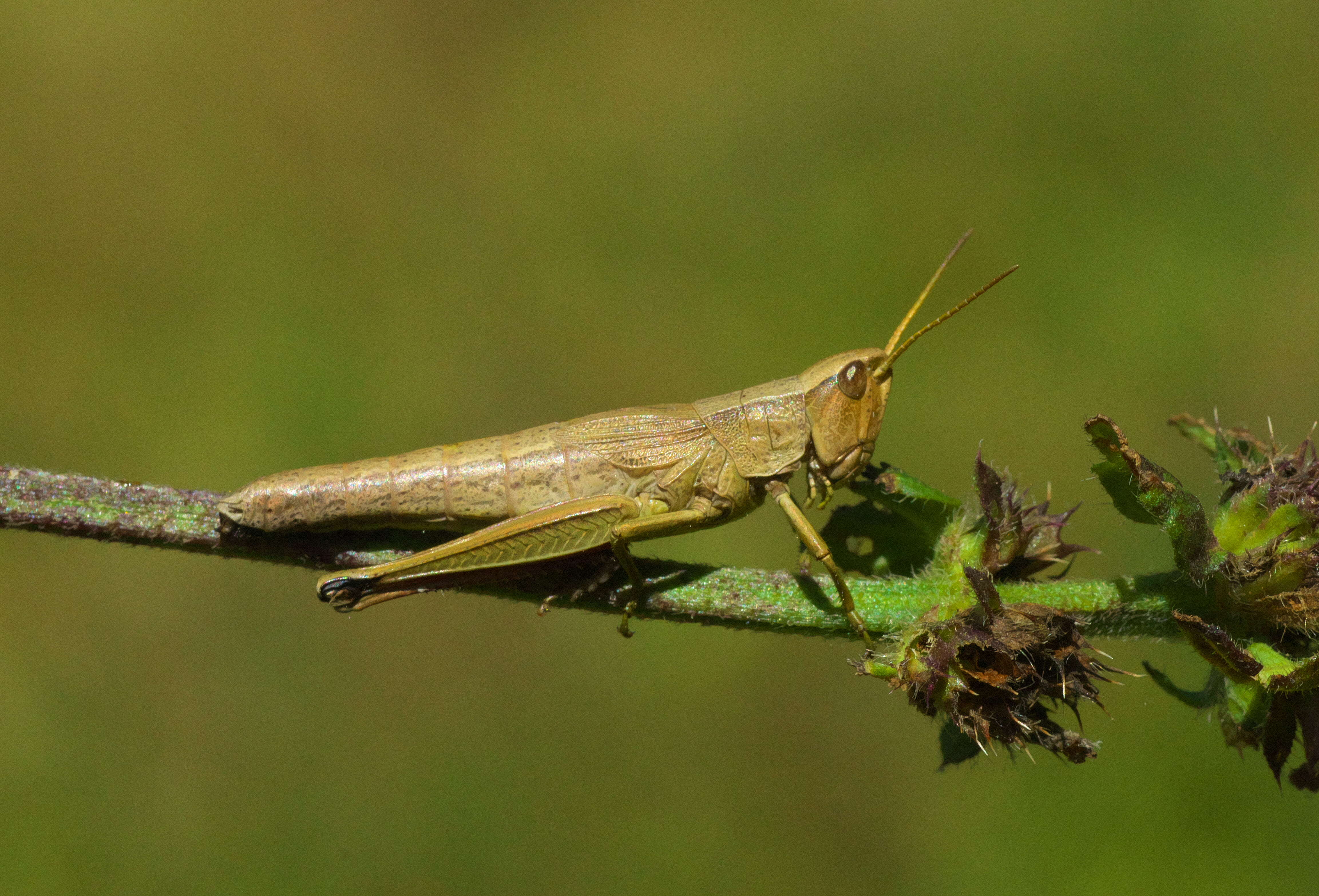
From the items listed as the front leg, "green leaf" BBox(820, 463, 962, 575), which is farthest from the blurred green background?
"green leaf" BBox(820, 463, 962, 575)

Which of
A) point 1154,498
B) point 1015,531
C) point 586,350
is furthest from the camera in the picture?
point 586,350

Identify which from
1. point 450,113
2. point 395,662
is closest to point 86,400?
point 395,662

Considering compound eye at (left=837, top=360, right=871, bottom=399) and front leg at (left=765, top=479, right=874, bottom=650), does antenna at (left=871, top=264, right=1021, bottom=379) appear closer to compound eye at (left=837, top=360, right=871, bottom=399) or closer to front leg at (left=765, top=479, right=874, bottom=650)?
compound eye at (left=837, top=360, right=871, bottom=399)

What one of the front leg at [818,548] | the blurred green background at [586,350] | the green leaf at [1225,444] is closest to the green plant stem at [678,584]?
the front leg at [818,548]

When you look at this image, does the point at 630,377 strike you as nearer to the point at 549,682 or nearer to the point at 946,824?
the point at 549,682

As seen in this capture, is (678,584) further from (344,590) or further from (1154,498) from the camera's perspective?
(1154,498)

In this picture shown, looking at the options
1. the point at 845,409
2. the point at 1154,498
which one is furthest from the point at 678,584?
the point at 1154,498
